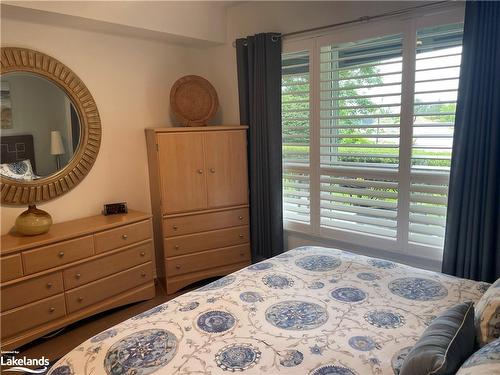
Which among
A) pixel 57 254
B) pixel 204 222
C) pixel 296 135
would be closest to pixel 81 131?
pixel 57 254

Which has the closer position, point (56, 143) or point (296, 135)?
point (56, 143)

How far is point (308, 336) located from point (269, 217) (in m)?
1.99

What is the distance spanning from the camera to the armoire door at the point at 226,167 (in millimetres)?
3227

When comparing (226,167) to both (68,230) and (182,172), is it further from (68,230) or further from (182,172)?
(68,230)

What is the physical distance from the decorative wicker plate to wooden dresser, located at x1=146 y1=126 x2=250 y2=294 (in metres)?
0.28

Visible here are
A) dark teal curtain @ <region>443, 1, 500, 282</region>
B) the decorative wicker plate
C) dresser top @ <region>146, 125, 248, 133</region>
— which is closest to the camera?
dark teal curtain @ <region>443, 1, 500, 282</region>

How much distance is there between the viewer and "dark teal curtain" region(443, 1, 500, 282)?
2141 millimetres

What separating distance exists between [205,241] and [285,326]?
6.15 feet

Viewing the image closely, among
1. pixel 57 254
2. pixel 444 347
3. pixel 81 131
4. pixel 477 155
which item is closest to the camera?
pixel 444 347

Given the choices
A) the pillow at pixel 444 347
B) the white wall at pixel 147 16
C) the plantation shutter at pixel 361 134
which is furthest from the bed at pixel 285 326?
the white wall at pixel 147 16

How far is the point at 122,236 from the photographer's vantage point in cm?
282

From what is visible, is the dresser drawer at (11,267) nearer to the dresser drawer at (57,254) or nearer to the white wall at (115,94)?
the dresser drawer at (57,254)

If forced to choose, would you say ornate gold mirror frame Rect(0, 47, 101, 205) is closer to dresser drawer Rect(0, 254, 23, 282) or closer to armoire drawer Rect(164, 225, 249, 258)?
dresser drawer Rect(0, 254, 23, 282)

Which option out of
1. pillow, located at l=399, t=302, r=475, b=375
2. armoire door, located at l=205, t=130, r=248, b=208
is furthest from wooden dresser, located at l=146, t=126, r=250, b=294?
pillow, located at l=399, t=302, r=475, b=375
